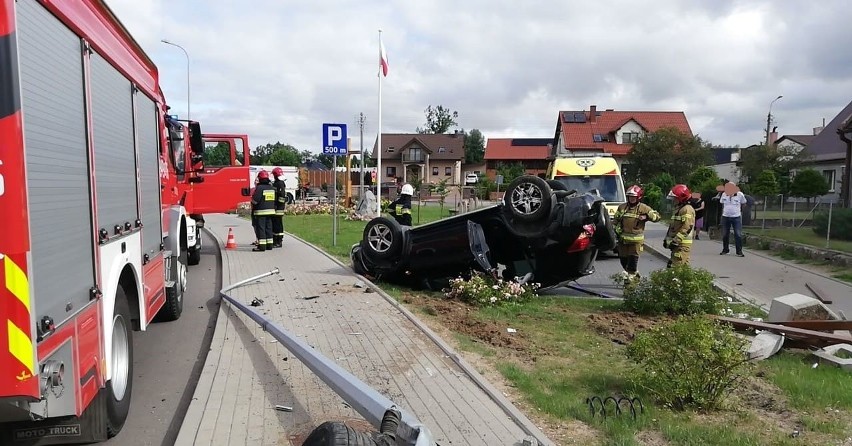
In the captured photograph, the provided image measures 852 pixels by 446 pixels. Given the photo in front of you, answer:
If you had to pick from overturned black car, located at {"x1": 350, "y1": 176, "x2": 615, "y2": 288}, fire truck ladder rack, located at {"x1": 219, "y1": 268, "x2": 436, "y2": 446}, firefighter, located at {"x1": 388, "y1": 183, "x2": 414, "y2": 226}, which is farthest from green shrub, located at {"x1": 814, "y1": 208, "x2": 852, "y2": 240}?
fire truck ladder rack, located at {"x1": 219, "y1": 268, "x2": 436, "y2": 446}

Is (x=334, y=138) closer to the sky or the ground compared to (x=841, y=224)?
closer to the sky

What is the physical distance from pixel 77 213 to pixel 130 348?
1.57 metres

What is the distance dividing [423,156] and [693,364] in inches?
2986

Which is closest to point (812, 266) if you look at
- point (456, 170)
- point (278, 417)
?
point (278, 417)

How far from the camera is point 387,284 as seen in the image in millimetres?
9727

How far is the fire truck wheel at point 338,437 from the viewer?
2.61 meters

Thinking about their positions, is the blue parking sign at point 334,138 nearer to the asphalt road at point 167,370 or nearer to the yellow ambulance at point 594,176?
the yellow ambulance at point 594,176

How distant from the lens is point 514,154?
82562 mm

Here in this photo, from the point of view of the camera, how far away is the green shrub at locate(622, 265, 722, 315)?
7582mm

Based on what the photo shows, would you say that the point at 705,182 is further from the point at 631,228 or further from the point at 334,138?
the point at 631,228

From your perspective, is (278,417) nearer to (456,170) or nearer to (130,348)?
(130,348)

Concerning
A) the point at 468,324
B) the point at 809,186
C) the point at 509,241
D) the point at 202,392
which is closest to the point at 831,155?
the point at 809,186

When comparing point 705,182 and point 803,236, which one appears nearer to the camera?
point 803,236

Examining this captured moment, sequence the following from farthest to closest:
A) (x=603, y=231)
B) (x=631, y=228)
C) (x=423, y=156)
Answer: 1. (x=423, y=156)
2. (x=631, y=228)
3. (x=603, y=231)
